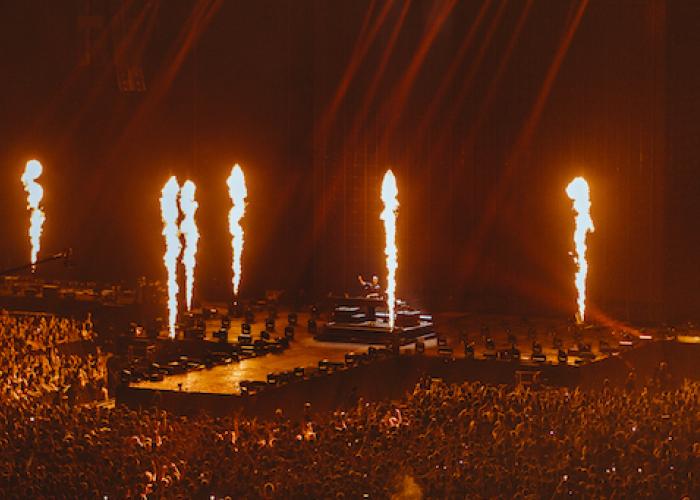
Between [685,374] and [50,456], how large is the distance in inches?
865

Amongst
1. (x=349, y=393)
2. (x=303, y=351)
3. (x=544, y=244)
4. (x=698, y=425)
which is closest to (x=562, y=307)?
(x=544, y=244)

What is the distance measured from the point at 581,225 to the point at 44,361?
2127cm

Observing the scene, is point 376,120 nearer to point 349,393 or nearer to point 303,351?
point 303,351

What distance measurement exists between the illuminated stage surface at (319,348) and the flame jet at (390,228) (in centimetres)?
185

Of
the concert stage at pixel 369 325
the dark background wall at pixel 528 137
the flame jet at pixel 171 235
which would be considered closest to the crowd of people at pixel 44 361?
the flame jet at pixel 171 235

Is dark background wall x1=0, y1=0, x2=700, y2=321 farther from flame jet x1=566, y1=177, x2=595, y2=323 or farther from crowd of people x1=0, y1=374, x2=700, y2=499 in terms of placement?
crowd of people x1=0, y1=374, x2=700, y2=499

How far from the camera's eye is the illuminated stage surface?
3083 centimetres

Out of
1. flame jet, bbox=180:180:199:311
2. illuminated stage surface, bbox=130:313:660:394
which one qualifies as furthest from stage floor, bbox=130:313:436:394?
flame jet, bbox=180:180:199:311

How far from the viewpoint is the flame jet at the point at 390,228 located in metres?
42.3

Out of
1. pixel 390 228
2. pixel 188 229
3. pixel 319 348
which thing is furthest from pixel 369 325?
pixel 188 229

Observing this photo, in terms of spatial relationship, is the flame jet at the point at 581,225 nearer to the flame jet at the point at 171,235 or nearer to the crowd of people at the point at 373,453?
the flame jet at the point at 171,235

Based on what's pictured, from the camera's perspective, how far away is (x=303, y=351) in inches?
1448

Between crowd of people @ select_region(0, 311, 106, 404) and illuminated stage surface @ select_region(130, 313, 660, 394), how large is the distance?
1.70 m

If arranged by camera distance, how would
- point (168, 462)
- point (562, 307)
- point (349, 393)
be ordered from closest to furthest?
point (168, 462) < point (349, 393) < point (562, 307)
